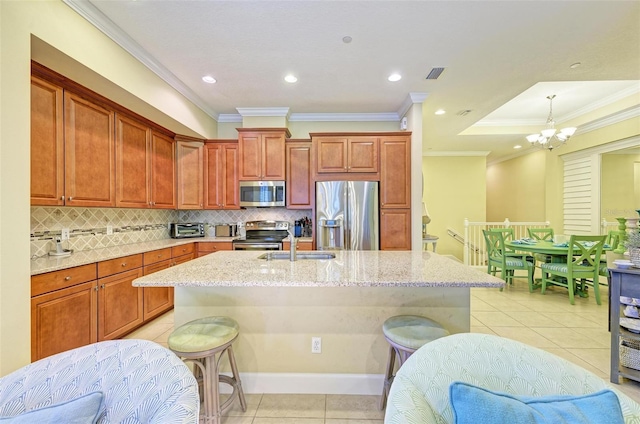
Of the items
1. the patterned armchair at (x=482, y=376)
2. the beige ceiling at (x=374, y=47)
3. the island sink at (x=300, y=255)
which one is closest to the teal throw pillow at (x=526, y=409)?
the patterned armchair at (x=482, y=376)

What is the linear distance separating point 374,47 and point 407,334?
99.8 inches

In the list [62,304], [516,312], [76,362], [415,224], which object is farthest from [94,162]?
[516,312]

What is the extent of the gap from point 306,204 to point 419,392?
3402 millimetres

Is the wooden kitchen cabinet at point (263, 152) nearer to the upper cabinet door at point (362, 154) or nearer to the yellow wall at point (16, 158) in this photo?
the upper cabinet door at point (362, 154)

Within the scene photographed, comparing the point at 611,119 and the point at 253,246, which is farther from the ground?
the point at 611,119

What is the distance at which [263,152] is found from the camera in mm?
4062

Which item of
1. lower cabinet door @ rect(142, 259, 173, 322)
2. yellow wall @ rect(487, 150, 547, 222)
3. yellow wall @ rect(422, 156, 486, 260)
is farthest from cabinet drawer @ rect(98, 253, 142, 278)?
yellow wall @ rect(487, 150, 547, 222)

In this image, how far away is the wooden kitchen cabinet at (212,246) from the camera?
3900 mm

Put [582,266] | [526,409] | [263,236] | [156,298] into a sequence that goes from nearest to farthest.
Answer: [526,409] < [156,298] < [582,266] < [263,236]

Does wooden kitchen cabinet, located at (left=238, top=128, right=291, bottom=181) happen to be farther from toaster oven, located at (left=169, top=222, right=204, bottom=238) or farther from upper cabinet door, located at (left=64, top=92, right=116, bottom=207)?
upper cabinet door, located at (left=64, top=92, right=116, bottom=207)

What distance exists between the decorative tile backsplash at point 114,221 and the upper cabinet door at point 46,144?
1.18 ft

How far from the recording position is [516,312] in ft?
11.2

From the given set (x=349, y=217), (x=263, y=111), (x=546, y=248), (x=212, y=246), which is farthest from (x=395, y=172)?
(x=212, y=246)

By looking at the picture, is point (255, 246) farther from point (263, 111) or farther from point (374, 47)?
point (374, 47)
